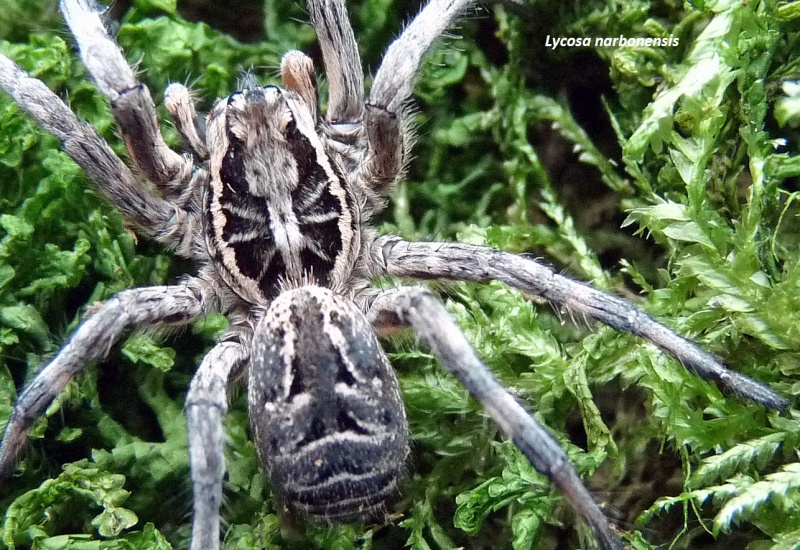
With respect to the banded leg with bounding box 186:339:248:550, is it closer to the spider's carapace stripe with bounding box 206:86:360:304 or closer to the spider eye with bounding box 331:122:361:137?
the spider's carapace stripe with bounding box 206:86:360:304

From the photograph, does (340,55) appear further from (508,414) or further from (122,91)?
(508,414)

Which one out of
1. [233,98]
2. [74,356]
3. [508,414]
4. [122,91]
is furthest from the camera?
[233,98]

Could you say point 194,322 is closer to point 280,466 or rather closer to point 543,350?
point 280,466

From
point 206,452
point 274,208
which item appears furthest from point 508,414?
point 274,208

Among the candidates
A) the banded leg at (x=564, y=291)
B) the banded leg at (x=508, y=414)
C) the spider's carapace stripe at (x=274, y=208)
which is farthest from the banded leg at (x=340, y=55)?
the banded leg at (x=508, y=414)

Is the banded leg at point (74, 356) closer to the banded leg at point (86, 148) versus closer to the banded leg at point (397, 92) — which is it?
the banded leg at point (86, 148)

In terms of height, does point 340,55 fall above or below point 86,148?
above
